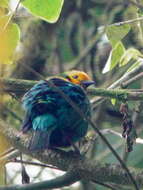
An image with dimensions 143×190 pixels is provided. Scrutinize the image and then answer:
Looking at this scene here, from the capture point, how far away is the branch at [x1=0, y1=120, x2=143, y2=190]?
259cm

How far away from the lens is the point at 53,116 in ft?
10.2

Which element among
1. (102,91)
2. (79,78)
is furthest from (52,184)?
(79,78)

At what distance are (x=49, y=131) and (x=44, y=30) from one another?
3.11 m

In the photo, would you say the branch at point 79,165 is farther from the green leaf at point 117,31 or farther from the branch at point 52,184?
the green leaf at point 117,31

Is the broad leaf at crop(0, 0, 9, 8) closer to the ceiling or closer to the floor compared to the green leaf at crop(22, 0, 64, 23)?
closer to the ceiling

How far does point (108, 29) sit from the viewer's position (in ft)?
9.32

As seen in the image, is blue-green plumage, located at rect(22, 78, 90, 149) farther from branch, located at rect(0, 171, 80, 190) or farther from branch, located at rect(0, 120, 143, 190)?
branch, located at rect(0, 171, 80, 190)

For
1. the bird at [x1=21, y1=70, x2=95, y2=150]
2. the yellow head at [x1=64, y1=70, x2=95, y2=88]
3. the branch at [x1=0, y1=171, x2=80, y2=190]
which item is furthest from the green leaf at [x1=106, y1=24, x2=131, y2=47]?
the yellow head at [x1=64, y1=70, x2=95, y2=88]

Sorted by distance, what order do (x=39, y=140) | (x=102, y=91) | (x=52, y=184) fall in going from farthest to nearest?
(x=39, y=140) < (x=102, y=91) < (x=52, y=184)

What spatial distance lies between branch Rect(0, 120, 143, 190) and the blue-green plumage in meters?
0.08

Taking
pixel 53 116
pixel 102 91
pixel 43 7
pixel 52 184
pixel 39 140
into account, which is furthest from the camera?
pixel 53 116

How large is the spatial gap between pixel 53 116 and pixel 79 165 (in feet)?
1.63

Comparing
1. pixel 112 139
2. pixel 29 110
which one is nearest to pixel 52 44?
pixel 112 139

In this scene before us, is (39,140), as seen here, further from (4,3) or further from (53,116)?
(4,3)
